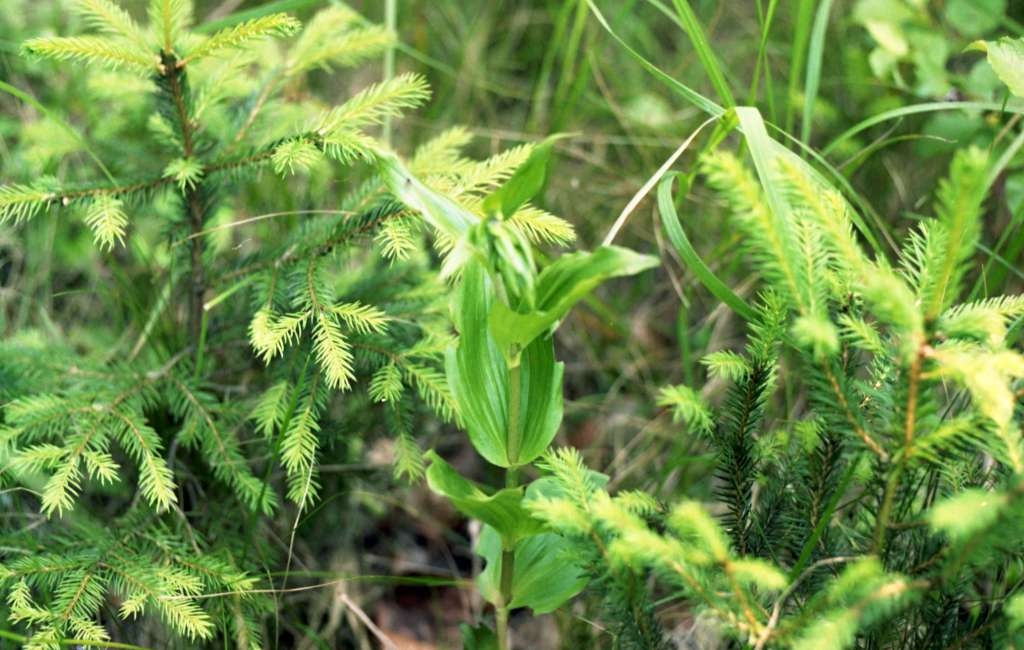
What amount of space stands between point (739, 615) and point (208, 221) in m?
1.30

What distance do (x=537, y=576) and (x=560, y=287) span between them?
1.87ft

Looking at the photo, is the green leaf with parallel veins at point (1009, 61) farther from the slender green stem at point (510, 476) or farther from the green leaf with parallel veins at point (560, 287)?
the slender green stem at point (510, 476)

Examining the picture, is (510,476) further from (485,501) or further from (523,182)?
(523,182)

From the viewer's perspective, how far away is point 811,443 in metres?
1.25

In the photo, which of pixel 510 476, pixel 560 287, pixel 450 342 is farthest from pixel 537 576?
pixel 560 287

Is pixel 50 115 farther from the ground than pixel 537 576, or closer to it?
farther from the ground

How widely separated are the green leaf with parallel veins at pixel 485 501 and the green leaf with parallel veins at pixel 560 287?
8.8 inches

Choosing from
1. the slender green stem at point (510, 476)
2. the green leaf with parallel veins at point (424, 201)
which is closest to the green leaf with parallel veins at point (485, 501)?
the slender green stem at point (510, 476)

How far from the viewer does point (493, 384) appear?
143 cm

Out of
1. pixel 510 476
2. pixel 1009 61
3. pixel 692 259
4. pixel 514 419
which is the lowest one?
pixel 510 476

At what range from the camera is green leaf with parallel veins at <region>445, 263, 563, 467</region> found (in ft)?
4.54

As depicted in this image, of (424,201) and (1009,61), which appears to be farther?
(1009,61)

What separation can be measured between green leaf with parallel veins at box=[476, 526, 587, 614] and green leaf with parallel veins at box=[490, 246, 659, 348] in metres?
0.42

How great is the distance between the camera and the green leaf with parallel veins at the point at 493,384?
1.38 meters
